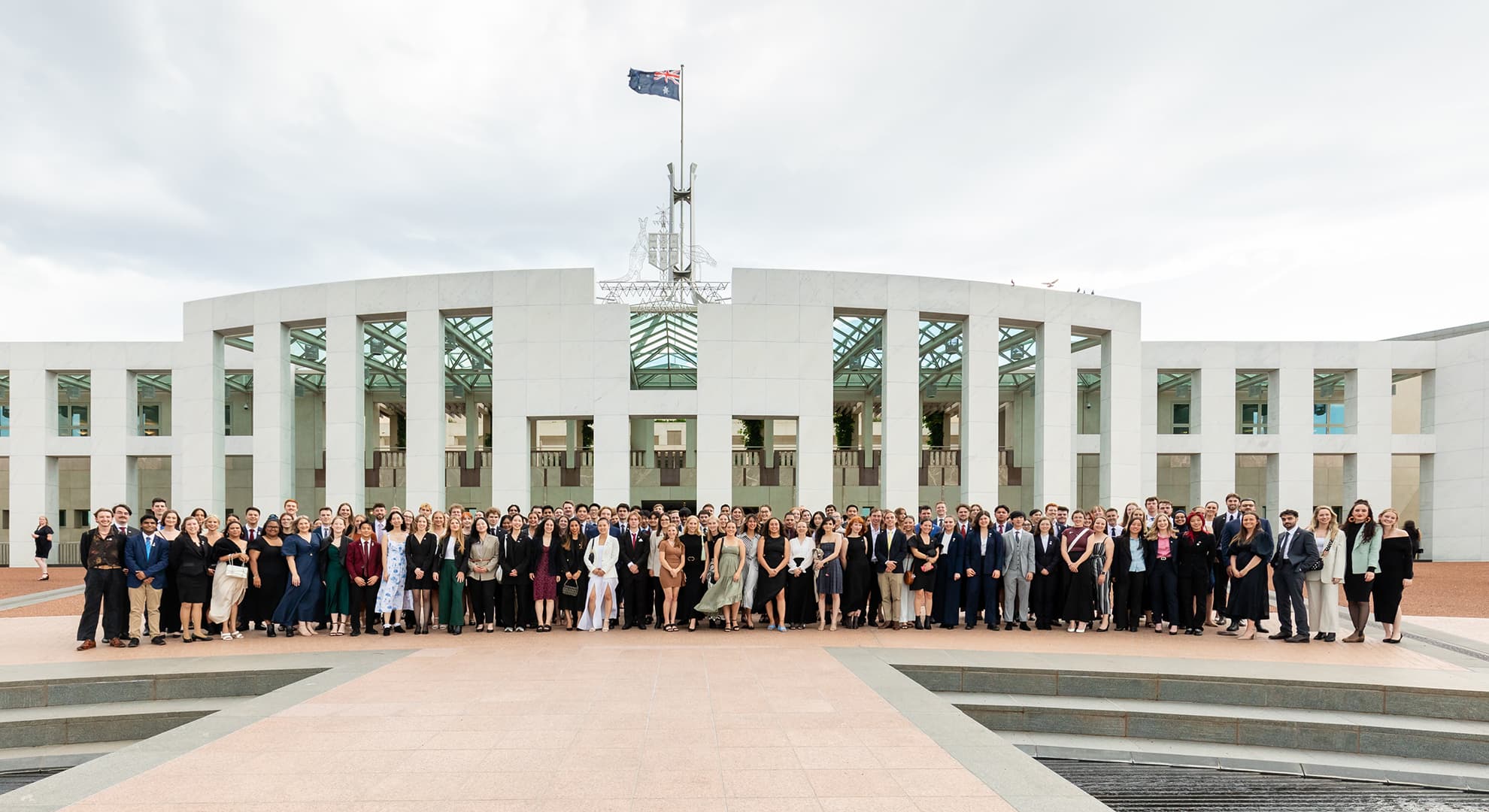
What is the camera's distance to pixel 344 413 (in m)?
21.4

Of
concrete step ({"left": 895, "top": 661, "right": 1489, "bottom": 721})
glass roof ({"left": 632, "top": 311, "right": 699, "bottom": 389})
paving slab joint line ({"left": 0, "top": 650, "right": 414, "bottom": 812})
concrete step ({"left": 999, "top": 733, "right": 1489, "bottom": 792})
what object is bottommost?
concrete step ({"left": 999, "top": 733, "right": 1489, "bottom": 792})

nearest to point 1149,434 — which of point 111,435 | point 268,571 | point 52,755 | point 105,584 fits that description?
point 268,571

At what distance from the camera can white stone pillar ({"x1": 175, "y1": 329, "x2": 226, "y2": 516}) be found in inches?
902

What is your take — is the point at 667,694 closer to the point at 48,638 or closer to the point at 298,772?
the point at 298,772

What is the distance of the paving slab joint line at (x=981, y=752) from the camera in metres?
4.77

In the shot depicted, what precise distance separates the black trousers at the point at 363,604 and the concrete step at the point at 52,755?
140 inches

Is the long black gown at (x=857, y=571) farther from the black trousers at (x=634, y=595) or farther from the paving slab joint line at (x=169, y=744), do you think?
the paving slab joint line at (x=169, y=744)

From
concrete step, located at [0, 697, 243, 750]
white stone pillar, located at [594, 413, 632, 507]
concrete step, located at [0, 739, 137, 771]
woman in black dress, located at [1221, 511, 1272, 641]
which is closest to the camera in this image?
concrete step, located at [0, 739, 137, 771]

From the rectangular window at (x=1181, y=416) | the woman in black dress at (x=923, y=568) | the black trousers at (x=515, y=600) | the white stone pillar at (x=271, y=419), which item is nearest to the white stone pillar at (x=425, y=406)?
the white stone pillar at (x=271, y=419)

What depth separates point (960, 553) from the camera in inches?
456

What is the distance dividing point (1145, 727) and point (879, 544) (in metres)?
4.46

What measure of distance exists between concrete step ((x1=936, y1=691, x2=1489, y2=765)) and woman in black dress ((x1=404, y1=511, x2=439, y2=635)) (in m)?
7.12

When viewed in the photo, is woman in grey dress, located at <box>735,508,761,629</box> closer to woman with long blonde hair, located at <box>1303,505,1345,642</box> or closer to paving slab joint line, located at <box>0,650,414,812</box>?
paving slab joint line, located at <box>0,650,414,812</box>

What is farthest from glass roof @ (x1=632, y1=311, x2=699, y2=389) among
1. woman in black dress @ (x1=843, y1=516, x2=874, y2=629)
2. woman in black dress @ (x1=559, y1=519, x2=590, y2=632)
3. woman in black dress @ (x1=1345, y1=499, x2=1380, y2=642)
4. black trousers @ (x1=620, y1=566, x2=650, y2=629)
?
woman in black dress @ (x1=1345, y1=499, x2=1380, y2=642)
